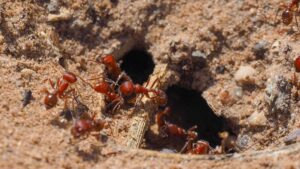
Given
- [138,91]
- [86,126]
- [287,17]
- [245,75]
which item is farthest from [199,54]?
[86,126]

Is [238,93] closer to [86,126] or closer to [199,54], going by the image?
[199,54]

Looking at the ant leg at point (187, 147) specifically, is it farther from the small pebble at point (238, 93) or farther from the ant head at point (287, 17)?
the ant head at point (287, 17)

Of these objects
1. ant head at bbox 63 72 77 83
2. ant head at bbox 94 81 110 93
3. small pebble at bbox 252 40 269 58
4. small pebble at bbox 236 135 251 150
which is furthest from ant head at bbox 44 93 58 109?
small pebble at bbox 252 40 269 58

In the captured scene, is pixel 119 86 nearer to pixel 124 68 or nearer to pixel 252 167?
pixel 124 68

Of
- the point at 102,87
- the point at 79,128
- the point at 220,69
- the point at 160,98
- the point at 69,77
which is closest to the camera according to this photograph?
the point at 79,128

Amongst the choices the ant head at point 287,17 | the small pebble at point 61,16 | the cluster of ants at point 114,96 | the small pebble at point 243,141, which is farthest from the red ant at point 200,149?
the small pebble at point 61,16

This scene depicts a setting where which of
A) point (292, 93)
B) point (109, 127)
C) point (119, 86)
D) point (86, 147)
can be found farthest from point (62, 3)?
point (292, 93)
